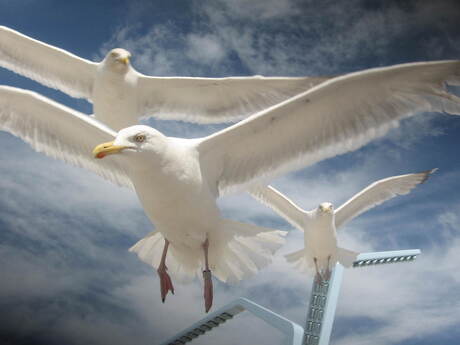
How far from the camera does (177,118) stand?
4.39 m

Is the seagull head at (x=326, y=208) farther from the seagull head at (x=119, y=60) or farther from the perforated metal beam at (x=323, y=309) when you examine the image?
the seagull head at (x=119, y=60)

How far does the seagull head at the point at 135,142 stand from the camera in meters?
2.37

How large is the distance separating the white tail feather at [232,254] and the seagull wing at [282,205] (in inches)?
97.2

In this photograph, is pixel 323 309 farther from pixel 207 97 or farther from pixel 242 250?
pixel 242 250

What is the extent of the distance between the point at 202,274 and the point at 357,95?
3.92 feet

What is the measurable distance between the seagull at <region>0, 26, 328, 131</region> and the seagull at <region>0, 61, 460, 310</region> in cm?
85

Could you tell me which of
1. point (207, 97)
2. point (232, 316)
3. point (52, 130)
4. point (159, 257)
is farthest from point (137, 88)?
point (232, 316)

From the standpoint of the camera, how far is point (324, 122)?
2.75 m

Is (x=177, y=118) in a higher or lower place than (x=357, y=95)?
higher

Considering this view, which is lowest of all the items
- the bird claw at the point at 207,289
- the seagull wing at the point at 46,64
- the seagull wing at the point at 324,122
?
the bird claw at the point at 207,289

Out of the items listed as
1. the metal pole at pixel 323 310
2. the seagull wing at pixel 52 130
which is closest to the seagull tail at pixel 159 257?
the seagull wing at pixel 52 130

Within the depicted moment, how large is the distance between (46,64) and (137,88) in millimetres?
962

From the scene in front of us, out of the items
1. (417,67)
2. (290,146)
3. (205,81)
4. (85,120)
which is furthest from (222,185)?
(205,81)

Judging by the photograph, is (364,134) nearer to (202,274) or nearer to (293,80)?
(202,274)
